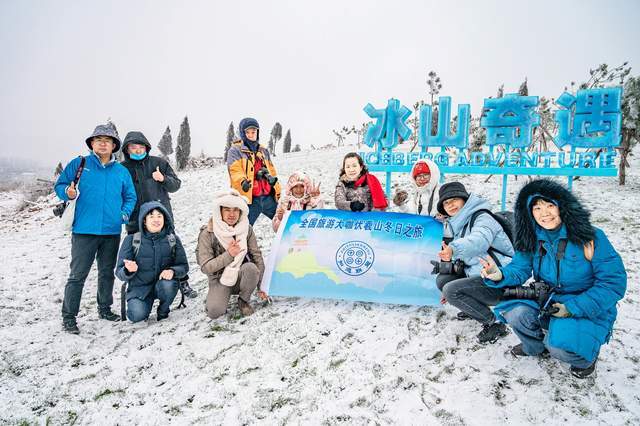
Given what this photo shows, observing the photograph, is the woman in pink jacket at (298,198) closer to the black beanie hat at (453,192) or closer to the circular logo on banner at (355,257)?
the circular logo on banner at (355,257)

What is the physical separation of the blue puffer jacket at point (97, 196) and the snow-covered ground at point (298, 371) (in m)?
1.31

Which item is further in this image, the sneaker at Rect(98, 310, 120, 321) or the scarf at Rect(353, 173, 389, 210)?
the scarf at Rect(353, 173, 389, 210)

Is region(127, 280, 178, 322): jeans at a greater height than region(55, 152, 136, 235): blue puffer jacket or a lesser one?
lesser

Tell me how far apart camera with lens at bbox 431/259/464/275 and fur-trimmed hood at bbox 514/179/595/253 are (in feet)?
2.44

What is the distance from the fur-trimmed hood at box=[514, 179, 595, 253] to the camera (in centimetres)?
263

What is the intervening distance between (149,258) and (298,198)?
2202 mm

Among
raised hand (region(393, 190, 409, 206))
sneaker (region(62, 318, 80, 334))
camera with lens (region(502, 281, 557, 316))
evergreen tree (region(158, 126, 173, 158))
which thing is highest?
evergreen tree (region(158, 126, 173, 158))

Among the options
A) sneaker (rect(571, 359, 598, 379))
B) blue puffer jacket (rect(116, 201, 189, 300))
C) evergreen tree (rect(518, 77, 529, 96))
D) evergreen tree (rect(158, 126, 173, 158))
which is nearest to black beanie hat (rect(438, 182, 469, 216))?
sneaker (rect(571, 359, 598, 379))

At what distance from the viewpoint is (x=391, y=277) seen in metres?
4.32

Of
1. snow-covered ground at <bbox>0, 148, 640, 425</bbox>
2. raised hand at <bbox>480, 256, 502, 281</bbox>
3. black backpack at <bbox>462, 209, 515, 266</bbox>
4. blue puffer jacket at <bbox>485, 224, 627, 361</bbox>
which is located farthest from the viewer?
black backpack at <bbox>462, 209, 515, 266</bbox>

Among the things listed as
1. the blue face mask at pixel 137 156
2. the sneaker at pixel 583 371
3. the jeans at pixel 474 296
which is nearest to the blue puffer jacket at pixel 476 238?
the jeans at pixel 474 296

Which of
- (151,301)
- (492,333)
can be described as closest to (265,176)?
(151,301)

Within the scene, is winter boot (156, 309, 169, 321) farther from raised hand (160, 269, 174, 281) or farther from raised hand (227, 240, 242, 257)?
raised hand (227, 240, 242, 257)

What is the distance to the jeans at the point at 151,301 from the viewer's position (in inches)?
167
